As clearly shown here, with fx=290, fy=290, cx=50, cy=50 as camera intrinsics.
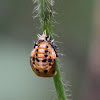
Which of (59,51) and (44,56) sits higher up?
(44,56)

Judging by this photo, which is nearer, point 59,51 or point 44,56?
point 44,56

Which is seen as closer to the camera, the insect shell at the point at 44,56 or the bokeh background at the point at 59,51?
the insect shell at the point at 44,56
